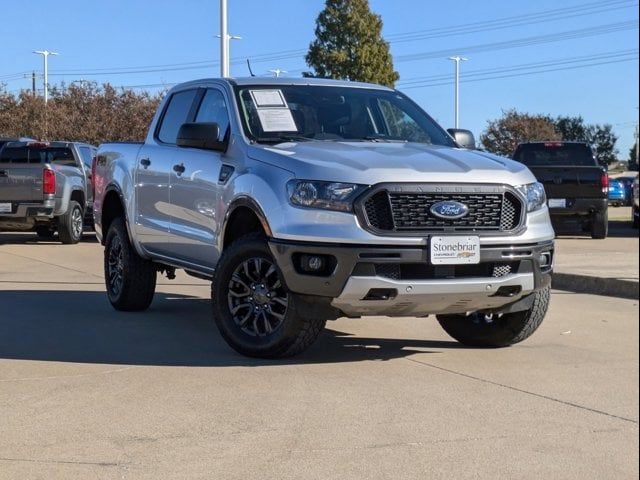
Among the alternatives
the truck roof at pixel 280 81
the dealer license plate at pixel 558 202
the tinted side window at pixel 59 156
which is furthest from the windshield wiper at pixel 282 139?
the tinted side window at pixel 59 156

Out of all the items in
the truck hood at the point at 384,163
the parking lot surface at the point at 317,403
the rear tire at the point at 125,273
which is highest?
the truck hood at the point at 384,163

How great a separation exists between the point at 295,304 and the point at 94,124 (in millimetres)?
46062

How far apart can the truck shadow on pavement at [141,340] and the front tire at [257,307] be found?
0.55 feet

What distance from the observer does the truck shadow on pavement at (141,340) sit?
713cm

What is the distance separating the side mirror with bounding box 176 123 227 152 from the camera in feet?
23.9

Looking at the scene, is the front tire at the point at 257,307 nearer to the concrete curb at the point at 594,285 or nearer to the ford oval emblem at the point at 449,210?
the ford oval emblem at the point at 449,210

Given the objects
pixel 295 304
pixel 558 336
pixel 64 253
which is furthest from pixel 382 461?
pixel 64 253

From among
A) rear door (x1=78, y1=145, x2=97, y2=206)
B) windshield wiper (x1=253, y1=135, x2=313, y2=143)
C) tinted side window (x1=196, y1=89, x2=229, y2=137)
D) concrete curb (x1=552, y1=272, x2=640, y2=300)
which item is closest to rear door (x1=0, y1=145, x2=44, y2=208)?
rear door (x1=78, y1=145, x2=97, y2=206)

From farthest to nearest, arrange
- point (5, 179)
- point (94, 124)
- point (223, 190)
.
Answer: point (94, 124) → point (5, 179) → point (223, 190)

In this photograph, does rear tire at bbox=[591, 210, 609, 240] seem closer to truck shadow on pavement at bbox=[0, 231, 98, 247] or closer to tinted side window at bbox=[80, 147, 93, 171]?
truck shadow on pavement at bbox=[0, 231, 98, 247]

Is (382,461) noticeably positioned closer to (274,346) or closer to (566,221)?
(274,346)

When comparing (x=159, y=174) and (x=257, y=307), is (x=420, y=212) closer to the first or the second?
(x=257, y=307)

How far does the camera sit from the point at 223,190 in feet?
23.8

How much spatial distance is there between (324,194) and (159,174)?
2572mm
